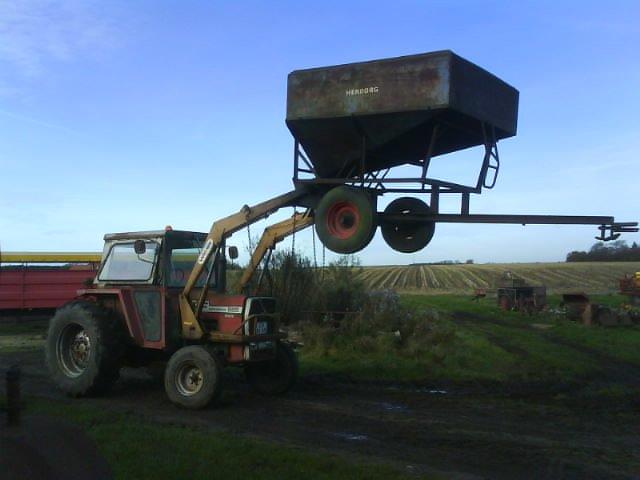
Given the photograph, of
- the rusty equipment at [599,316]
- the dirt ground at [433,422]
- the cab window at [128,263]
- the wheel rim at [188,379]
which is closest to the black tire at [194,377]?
the wheel rim at [188,379]

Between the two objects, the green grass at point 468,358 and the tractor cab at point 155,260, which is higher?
the tractor cab at point 155,260

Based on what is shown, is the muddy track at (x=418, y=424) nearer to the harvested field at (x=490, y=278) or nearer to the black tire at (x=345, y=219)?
the black tire at (x=345, y=219)

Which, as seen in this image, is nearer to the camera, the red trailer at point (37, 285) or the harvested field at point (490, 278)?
the red trailer at point (37, 285)

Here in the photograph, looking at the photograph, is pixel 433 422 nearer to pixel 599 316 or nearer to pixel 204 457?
pixel 204 457

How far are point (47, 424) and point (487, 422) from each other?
5791 mm

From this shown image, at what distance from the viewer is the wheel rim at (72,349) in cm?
973

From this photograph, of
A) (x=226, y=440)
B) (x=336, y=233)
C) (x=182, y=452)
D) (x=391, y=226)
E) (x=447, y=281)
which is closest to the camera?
(x=182, y=452)

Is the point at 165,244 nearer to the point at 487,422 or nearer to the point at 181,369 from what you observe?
the point at 181,369

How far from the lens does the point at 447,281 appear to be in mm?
55094

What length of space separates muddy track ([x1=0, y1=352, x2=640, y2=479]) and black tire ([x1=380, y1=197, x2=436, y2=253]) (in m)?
2.22

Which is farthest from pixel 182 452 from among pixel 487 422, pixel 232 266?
pixel 232 266

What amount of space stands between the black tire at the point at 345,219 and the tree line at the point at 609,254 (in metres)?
76.7

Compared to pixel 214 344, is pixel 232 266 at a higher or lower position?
higher

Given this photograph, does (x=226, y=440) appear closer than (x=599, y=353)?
Yes
